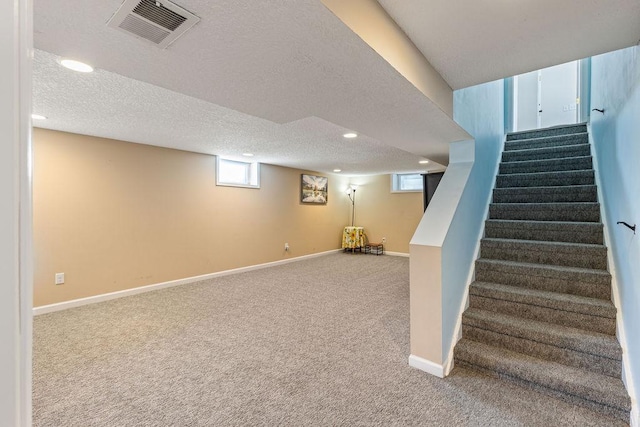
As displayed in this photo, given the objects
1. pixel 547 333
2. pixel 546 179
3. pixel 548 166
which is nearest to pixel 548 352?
pixel 547 333

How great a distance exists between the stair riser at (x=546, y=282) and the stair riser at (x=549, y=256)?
0.76ft

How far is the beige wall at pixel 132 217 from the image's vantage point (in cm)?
332

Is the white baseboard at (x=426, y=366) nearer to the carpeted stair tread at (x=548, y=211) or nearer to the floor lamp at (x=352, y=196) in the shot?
the carpeted stair tread at (x=548, y=211)

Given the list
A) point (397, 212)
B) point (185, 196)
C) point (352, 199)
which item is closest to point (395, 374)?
point (185, 196)

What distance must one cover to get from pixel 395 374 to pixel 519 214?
2147 mm

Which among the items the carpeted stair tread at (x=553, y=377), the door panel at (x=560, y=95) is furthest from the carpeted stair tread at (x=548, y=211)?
the door panel at (x=560, y=95)

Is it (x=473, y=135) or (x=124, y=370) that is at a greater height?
(x=473, y=135)

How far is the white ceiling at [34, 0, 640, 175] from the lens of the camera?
Result: 42.5 inches

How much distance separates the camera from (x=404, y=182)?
7367 mm

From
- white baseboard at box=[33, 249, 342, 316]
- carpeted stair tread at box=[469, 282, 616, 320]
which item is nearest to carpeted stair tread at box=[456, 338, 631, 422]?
carpeted stair tread at box=[469, 282, 616, 320]

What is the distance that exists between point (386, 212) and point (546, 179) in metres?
4.39

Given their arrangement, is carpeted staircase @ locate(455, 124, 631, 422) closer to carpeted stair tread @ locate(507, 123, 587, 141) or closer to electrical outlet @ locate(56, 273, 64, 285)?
carpeted stair tread @ locate(507, 123, 587, 141)

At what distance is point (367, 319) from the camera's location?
311cm

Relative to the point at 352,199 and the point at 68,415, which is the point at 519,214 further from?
the point at 352,199
